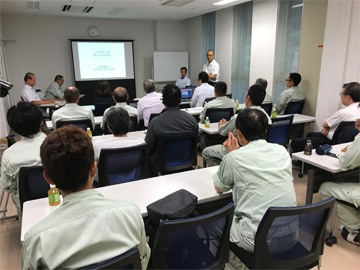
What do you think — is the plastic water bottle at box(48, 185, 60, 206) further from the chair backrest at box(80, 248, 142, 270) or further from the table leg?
the table leg

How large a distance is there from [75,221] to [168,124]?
198 cm

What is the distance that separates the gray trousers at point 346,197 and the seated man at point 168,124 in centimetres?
142

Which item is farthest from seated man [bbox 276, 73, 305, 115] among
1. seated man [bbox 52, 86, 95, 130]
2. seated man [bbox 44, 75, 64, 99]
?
seated man [bbox 44, 75, 64, 99]

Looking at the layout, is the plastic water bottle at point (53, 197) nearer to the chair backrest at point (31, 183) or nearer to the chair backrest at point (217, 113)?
the chair backrest at point (31, 183)

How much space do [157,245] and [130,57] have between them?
889 cm

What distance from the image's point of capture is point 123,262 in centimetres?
96

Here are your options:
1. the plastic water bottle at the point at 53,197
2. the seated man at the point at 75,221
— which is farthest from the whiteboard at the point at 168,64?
the seated man at the point at 75,221

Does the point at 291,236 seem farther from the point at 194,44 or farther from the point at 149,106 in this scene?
the point at 194,44

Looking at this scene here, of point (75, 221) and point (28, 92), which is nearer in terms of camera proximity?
point (75, 221)

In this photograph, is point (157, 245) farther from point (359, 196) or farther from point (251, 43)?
point (251, 43)

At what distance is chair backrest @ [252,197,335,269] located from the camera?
137cm

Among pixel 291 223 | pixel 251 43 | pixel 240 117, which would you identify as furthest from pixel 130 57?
pixel 291 223

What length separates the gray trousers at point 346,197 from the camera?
233 centimetres

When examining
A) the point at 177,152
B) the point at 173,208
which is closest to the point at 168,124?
the point at 177,152
